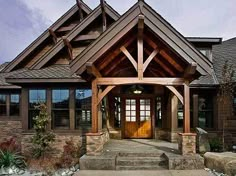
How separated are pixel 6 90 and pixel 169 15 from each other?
30543mm

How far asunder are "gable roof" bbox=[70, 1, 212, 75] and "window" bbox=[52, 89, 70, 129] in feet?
12.3

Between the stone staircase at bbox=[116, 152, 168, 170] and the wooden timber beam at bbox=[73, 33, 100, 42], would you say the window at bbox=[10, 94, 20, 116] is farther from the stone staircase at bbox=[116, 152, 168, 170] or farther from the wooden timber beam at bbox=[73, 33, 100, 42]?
the stone staircase at bbox=[116, 152, 168, 170]

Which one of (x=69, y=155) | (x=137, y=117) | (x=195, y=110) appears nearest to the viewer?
(x=69, y=155)

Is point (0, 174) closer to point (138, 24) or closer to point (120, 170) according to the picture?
point (120, 170)

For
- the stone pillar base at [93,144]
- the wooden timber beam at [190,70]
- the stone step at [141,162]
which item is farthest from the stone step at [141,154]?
the wooden timber beam at [190,70]

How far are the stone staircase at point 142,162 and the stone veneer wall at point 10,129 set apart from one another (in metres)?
6.89

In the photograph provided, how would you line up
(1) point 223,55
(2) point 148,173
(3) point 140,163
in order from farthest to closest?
(1) point 223,55 → (3) point 140,163 → (2) point 148,173

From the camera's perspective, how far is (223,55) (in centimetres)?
1506

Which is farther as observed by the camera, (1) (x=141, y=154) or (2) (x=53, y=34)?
(2) (x=53, y=34)

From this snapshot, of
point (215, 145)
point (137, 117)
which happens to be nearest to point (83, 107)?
point (137, 117)

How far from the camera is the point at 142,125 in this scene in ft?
43.6

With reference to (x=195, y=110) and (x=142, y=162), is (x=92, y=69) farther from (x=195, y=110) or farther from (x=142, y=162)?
(x=195, y=110)

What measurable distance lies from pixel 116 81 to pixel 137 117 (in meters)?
4.97

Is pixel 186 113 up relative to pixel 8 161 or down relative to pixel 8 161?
up
